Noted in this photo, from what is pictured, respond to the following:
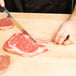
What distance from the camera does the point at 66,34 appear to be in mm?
1291

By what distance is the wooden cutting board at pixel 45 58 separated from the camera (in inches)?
41.0

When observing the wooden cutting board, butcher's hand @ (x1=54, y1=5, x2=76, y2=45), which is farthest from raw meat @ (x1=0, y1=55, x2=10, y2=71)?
butcher's hand @ (x1=54, y1=5, x2=76, y2=45)

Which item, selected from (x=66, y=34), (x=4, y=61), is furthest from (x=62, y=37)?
(x=4, y=61)

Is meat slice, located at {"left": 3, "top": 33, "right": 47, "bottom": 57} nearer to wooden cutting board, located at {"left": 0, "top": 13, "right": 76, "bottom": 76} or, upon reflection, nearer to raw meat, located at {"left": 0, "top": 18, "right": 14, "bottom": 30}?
wooden cutting board, located at {"left": 0, "top": 13, "right": 76, "bottom": 76}

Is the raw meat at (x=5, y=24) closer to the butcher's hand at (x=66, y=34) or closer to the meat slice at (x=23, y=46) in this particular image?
the meat slice at (x=23, y=46)

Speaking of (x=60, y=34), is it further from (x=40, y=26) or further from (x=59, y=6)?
(x=59, y=6)

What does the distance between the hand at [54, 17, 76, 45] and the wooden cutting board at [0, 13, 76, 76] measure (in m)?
0.03

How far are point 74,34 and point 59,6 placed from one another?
0.37 metres

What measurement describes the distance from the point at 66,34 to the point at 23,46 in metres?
0.27

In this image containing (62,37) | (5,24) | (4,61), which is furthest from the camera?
(5,24)

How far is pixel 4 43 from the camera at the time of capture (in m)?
1.29

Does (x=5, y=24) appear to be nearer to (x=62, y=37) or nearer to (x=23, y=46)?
(x=23, y=46)

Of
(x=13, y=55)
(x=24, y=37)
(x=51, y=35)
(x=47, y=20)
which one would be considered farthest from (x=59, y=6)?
(x=13, y=55)

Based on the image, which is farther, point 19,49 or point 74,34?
point 74,34
